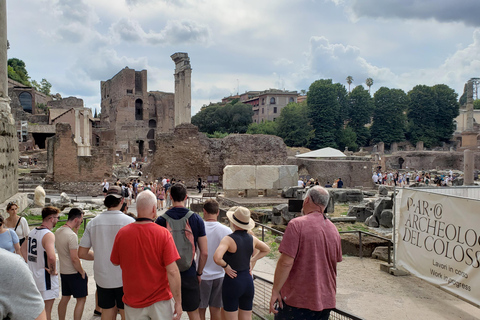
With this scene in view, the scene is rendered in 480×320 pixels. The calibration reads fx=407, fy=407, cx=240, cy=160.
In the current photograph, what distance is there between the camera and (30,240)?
4602mm

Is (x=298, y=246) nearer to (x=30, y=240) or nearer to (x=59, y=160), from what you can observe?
(x=30, y=240)

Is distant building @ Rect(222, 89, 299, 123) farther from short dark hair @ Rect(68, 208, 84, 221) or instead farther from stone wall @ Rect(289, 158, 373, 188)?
short dark hair @ Rect(68, 208, 84, 221)

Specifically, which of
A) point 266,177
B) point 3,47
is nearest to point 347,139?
point 266,177

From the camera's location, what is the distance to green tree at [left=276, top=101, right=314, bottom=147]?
6456cm

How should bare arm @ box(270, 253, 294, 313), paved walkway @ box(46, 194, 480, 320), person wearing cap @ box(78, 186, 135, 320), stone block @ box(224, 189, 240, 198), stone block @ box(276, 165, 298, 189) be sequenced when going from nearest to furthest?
1. bare arm @ box(270, 253, 294, 313)
2. person wearing cap @ box(78, 186, 135, 320)
3. paved walkway @ box(46, 194, 480, 320)
4. stone block @ box(224, 189, 240, 198)
5. stone block @ box(276, 165, 298, 189)

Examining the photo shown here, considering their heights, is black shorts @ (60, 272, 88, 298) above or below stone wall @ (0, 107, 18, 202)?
below

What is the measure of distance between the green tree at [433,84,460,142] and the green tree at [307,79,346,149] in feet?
60.0

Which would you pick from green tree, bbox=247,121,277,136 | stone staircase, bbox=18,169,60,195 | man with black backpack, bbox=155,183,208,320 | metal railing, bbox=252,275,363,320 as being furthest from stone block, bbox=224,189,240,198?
green tree, bbox=247,121,277,136

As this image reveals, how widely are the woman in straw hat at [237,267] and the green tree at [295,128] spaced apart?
60699 mm

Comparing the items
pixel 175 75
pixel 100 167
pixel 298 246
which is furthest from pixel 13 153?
pixel 175 75

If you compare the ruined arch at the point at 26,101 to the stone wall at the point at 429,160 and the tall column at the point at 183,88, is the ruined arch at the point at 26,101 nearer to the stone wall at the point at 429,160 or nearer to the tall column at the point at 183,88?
the tall column at the point at 183,88

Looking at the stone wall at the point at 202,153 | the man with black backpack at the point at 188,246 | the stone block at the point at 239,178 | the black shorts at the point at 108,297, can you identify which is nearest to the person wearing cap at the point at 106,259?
the black shorts at the point at 108,297

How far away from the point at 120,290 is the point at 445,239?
14.9 ft

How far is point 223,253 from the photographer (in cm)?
401
